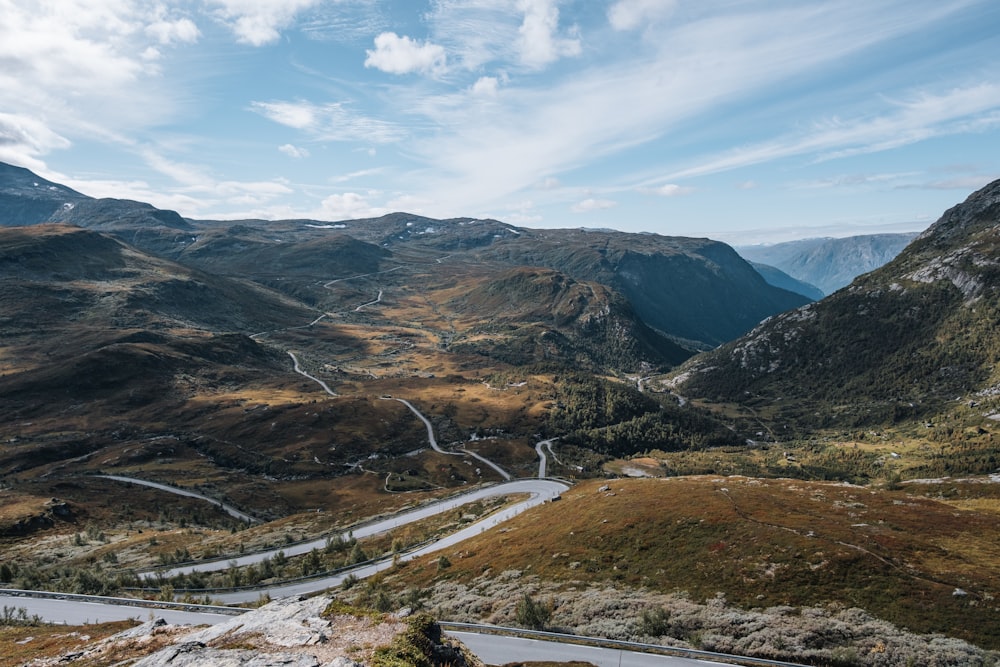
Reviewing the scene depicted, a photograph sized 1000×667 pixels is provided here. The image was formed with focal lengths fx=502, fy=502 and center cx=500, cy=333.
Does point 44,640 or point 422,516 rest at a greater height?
point 44,640

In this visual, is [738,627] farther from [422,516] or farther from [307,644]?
[422,516]

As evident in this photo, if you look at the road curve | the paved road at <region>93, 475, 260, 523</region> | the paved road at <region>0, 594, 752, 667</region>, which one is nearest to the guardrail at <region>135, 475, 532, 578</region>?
the road curve

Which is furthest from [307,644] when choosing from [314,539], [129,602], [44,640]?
[314,539]

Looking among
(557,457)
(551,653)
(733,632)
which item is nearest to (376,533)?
(551,653)

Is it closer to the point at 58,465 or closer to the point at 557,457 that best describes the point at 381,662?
the point at 557,457

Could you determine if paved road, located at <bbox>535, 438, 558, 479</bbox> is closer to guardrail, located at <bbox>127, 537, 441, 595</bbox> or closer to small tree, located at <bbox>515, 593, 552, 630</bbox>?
guardrail, located at <bbox>127, 537, 441, 595</bbox>

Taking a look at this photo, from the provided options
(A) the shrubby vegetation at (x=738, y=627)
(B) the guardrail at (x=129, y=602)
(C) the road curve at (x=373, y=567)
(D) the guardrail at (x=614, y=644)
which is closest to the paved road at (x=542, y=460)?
(C) the road curve at (x=373, y=567)
